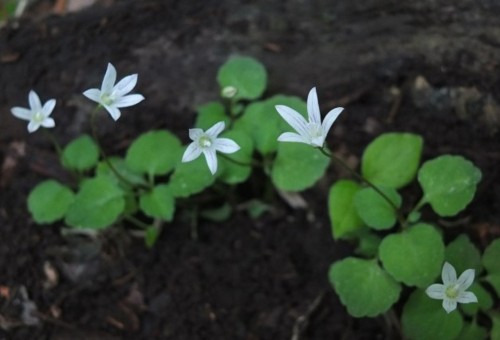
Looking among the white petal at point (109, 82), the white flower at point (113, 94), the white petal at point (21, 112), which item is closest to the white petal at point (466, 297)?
the white flower at point (113, 94)

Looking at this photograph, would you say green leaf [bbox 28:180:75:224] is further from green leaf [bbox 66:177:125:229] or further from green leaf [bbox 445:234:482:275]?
green leaf [bbox 445:234:482:275]

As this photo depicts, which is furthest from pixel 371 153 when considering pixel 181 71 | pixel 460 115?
pixel 181 71

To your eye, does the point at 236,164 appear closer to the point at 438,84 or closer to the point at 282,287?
the point at 282,287

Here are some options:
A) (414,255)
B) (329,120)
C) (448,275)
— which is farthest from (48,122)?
(448,275)

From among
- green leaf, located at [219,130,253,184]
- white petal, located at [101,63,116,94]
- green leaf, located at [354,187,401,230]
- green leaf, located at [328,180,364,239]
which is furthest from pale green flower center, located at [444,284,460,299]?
white petal, located at [101,63,116,94]

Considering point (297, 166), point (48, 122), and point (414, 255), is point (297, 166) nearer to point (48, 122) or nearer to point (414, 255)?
point (414, 255)

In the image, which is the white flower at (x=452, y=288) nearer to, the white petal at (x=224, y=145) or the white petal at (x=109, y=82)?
the white petal at (x=224, y=145)
